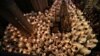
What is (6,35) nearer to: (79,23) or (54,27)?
(54,27)

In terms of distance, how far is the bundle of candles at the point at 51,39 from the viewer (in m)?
1.04

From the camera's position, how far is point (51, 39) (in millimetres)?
1062

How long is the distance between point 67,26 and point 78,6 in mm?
237

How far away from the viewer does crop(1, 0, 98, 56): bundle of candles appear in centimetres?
104

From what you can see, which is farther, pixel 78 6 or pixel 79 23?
pixel 78 6

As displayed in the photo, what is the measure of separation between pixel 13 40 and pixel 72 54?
30cm

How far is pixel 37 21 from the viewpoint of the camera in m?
1.16

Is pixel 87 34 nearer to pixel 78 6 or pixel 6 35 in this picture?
pixel 78 6

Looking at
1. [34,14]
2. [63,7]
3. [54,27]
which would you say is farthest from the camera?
[34,14]

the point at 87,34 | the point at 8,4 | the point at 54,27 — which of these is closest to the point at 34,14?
the point at 54,27

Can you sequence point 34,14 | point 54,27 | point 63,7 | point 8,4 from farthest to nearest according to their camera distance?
point 34,14, point 54,27, point 63,7, point 8,4

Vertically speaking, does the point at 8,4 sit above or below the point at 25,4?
above

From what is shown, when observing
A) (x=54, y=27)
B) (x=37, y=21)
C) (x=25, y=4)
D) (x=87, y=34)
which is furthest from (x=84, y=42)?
(x=25, y=4)

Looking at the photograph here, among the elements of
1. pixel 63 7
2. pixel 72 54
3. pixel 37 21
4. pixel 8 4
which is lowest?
pixel 72 54
